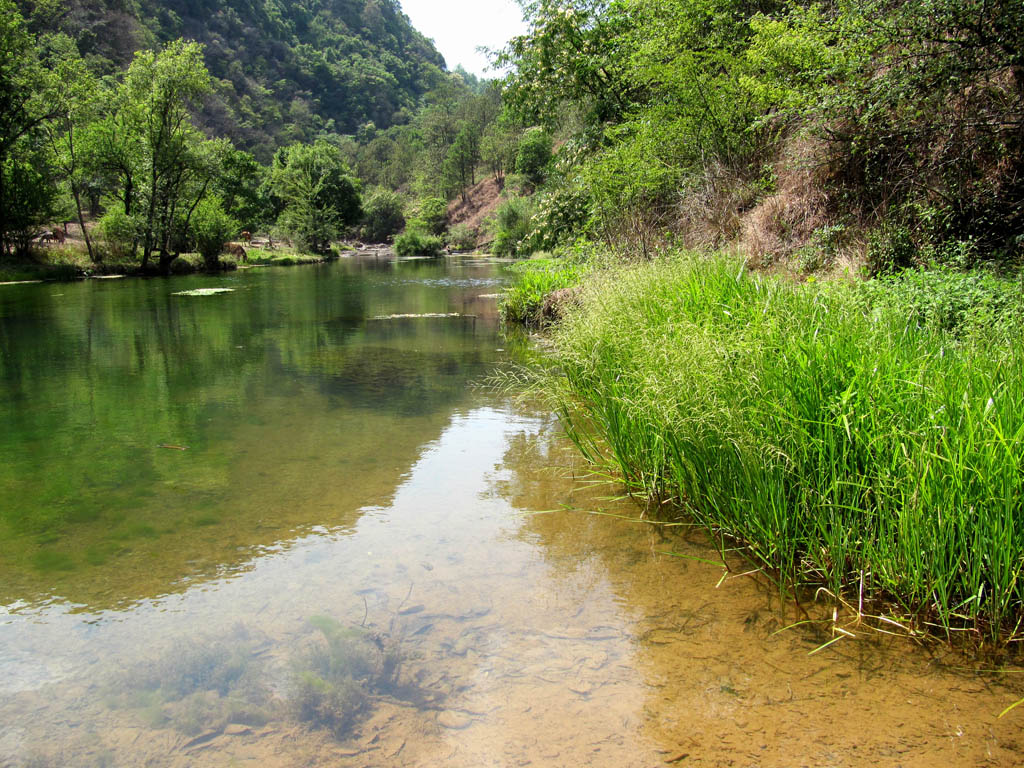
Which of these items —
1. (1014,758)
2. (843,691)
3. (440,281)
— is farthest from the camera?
(440,281)

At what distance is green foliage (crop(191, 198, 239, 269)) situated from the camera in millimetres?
35938

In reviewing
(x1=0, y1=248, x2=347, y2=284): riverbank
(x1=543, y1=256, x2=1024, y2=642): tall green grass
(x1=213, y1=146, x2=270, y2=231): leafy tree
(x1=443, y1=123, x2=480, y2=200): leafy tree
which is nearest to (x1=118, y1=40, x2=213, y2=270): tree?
(x1=0, y1=248, x2=347, y2=284): riverbank

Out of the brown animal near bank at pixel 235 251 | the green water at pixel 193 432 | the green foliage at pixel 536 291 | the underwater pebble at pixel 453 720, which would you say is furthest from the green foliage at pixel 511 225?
the underwater pebble at pixel 453 720

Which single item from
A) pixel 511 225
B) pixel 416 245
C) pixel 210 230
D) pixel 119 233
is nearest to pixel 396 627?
pixel 119 233

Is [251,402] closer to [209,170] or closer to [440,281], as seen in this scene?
[440,281]

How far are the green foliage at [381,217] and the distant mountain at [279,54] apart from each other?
2582 cm

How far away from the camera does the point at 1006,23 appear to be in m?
6.77

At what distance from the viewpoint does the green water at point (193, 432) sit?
4.01 meters

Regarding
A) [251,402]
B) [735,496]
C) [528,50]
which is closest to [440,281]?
[528,50]

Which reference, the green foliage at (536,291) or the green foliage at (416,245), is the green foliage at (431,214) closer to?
the green foliage at (416,245)

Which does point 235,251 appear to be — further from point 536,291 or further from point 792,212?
point 792,212

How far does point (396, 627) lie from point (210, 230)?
126ft

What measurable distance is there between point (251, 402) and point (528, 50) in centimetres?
1638

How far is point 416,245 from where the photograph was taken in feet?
215
